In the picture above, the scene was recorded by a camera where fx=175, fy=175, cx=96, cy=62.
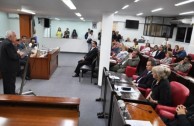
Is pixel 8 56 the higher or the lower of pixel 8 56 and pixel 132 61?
the higher

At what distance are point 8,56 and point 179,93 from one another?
3.19m

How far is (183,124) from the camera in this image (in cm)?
197

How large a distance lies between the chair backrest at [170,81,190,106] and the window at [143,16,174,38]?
33.0ft

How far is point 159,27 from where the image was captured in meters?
12.3

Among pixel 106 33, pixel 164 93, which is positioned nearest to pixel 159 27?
pixel 106 33

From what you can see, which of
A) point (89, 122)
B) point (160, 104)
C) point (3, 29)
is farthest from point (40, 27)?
point (160, 104)

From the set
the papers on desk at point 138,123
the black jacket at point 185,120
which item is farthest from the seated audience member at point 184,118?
the papers on desk at point 138,123

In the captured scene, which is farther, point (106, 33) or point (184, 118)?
point (106, 33)

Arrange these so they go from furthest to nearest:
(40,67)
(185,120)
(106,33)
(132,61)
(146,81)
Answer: (40,67), (132,61), (106,33), (146,81), (185,120)

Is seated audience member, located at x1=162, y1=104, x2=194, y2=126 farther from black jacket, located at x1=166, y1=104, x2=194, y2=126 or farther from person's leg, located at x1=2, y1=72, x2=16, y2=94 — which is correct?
person's leg, located at x1=2, y1=72, x2=16, y2=94

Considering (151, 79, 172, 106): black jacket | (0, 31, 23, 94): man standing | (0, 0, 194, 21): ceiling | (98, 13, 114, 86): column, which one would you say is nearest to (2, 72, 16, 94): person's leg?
(0, 31, 23, 94): man standing

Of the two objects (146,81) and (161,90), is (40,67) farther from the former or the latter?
(161,90)

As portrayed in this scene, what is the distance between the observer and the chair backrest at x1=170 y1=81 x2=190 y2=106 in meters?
2.67

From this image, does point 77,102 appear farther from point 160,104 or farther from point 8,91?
point 8,91
